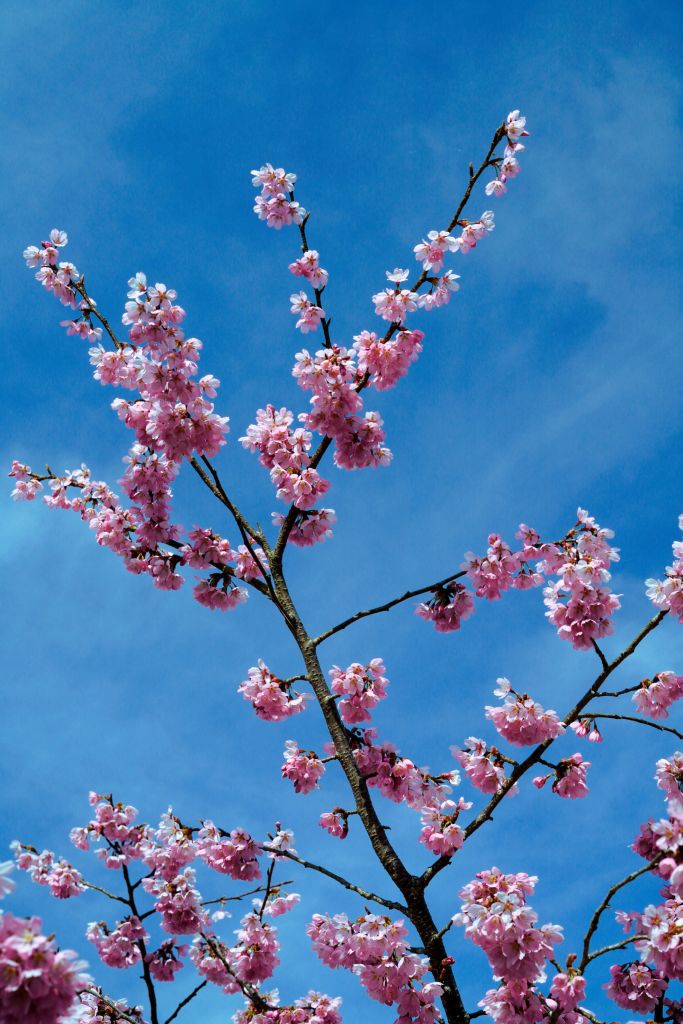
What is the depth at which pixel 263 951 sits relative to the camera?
23.1 ft

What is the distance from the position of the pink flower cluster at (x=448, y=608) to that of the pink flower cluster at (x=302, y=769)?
1.57 meters

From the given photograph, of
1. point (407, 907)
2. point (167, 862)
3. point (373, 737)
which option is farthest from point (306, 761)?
point (167, 862)

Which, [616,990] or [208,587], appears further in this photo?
Result: [208,587]

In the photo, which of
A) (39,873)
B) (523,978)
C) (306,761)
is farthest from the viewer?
(39,873)

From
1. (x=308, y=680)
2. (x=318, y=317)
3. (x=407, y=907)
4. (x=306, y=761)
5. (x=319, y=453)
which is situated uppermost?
(x=318, y=317)

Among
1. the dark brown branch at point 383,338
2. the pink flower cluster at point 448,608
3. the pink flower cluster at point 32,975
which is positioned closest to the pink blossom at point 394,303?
the dark brown branch at point 383,338

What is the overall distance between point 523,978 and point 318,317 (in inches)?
202

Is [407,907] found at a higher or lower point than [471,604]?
lower

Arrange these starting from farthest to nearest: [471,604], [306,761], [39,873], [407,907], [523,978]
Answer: [39,873] → [471,604] → [306,761] → [407,907] → [523,978]

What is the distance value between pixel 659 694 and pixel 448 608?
70.6 inches

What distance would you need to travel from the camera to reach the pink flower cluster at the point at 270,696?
612 cm

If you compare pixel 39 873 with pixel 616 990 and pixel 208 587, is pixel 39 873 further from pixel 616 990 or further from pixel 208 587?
pixel 616 990

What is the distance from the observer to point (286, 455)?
22.0 ft

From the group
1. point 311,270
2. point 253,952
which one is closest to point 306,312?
point 311,270
